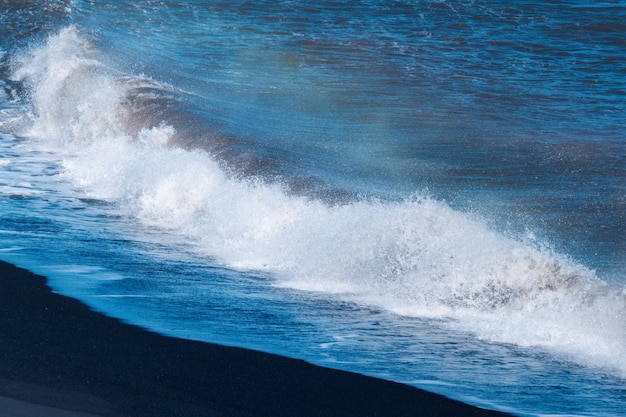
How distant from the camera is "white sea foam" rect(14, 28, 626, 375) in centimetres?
684

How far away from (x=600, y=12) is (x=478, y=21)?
2.95 metres

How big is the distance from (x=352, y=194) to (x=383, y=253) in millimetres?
2949

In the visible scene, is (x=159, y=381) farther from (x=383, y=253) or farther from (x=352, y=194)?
(x=352, y=194)

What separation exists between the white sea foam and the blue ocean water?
2 cm

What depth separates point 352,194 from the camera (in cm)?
1105

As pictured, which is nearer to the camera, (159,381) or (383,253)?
(159,381)

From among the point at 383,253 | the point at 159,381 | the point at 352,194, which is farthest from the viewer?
the point at 352,194

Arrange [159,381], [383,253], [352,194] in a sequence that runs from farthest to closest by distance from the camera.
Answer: [352,194]
[383,253]
[159,381]

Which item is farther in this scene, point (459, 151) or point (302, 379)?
point (459, 151)

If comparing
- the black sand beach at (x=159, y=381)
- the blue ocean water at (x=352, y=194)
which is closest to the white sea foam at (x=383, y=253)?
the blue ocean water at (x=352, y=194)

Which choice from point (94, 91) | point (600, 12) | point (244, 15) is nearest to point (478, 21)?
point (600, 12)

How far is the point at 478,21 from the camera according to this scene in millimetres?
24672

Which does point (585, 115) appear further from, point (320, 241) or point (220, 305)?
point (220, 305)

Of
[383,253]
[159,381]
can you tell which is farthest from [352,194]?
[159,381]
